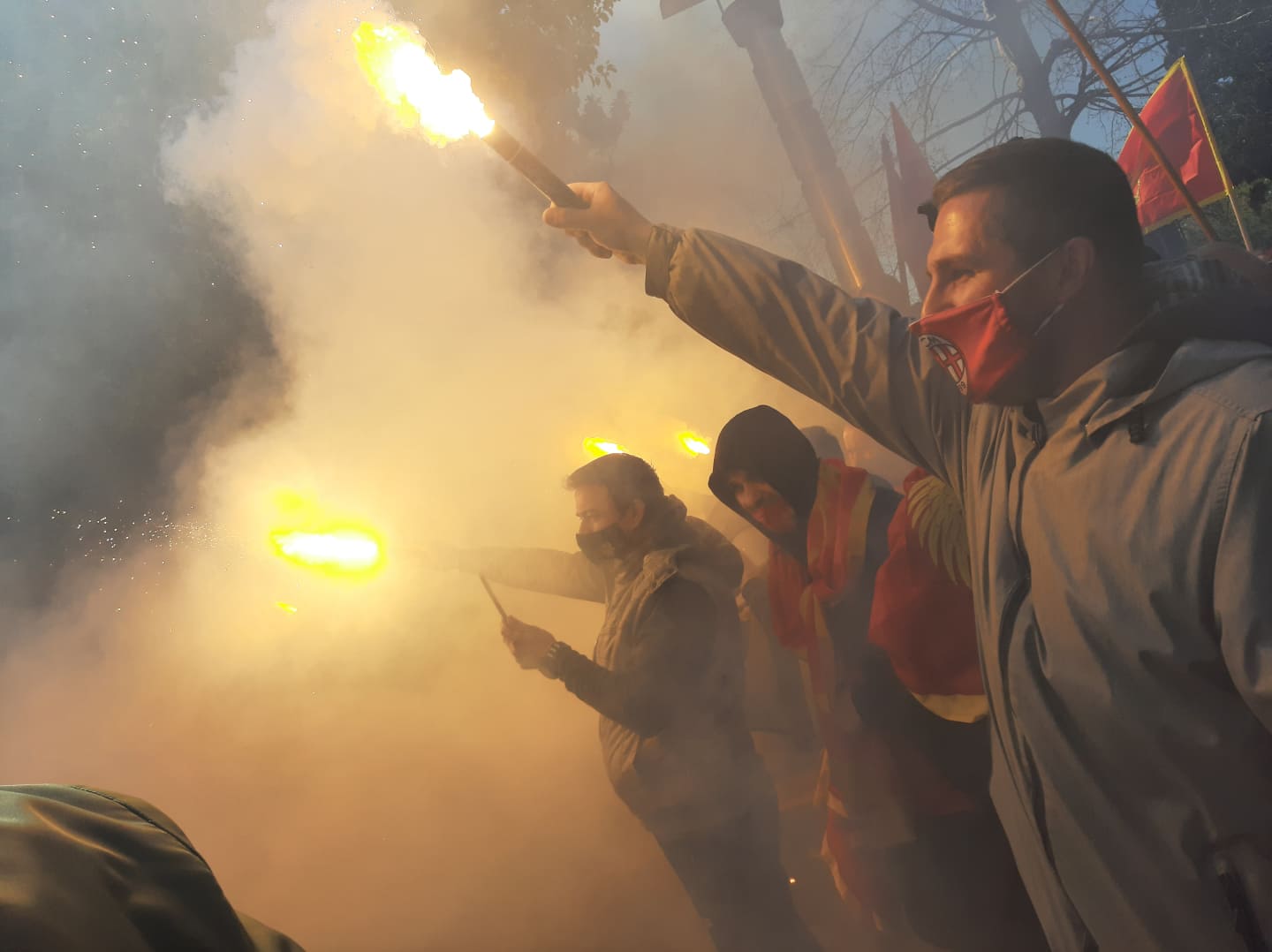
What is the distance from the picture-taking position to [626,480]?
3.01 metres

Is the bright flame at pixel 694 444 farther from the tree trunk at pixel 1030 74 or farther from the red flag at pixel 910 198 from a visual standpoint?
the tree trunk at pixel 1030 74

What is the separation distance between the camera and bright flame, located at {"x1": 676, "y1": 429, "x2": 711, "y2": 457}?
6.38 metres

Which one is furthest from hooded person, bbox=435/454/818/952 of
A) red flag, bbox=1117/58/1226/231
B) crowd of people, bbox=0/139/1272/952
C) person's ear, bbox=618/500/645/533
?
red flag, bbox=1117/58/1226/231

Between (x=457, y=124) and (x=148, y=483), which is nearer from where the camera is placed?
(x=457, y=124)

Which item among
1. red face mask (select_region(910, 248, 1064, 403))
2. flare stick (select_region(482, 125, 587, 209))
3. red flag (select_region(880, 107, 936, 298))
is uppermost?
red flag (select_region(880, 107, 936, 298))

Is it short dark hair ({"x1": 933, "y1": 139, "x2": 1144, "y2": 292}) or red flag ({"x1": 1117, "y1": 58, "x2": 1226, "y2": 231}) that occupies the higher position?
red flag ({"x1": 1117, "y1": 58, "x2": 1226, "y2": 231})

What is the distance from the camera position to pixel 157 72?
5.62m

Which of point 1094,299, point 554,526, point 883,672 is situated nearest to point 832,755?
point 883,672

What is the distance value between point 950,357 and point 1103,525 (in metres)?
0.38

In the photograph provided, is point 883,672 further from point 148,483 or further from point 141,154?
point 141,154

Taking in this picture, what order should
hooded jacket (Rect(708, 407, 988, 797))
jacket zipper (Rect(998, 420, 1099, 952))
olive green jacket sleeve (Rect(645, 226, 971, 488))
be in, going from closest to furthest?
jacket zipper (Rect(998, 420, 1099, 952)) < olive green jacket sleeve (Rect(645, 226, 971, 488)) < hooded jacket (Rect(708, 407, 988, 797))

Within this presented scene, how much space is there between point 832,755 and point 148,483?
18.8 ft

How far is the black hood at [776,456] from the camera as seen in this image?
96.9 inches

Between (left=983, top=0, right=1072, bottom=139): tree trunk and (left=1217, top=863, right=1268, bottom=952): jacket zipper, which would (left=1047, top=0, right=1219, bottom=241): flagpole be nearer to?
(left=1217, top=863, right=1268, bottom=952): jacket zipper
